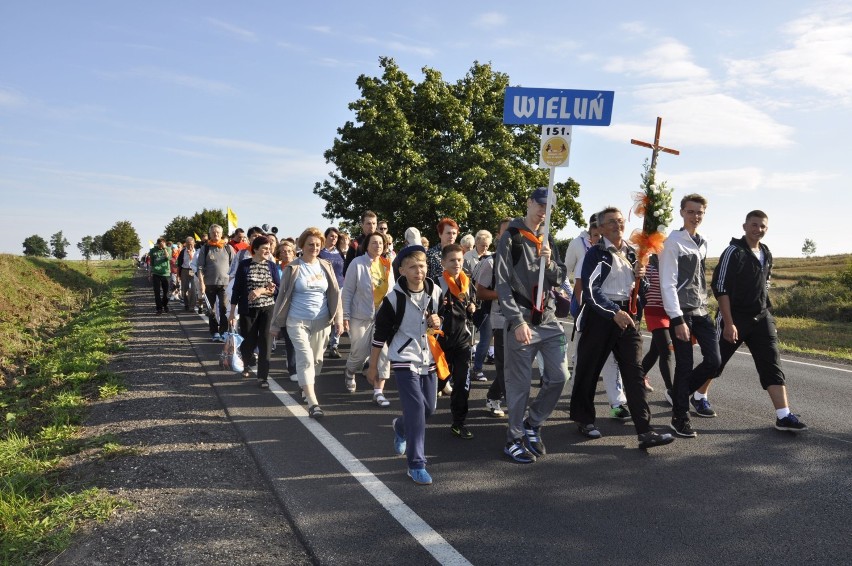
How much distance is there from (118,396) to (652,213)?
587 centimetres

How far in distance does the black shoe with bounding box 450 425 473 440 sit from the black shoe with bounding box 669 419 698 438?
1860mm

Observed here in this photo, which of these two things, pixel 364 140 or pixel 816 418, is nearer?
pixel 816 418

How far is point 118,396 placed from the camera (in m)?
6.88

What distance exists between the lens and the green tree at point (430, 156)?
30.2 metres

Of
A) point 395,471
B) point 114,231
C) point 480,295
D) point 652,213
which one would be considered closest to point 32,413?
point 395,471

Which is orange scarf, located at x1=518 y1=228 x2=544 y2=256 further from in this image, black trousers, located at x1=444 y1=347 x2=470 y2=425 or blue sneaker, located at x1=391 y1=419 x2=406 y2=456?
blue sneaker, located at x1=391 y1=419 x2=406 y2=456

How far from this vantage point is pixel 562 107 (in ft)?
17.9

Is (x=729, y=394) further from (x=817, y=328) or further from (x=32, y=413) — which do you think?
(x=817, y=328)

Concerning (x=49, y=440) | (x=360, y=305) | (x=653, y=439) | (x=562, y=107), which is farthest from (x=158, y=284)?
(x=653, y=439)

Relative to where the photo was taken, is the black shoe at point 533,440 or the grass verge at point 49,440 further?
the black shoe at point 533,440

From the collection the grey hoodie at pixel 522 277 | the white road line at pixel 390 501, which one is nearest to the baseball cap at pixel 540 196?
the grey hoodie at pixel 522 277

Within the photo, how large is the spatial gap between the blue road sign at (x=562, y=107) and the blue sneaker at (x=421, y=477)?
3039 mm

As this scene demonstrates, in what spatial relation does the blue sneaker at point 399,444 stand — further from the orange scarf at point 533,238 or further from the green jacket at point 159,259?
the green jacket at point 159,259

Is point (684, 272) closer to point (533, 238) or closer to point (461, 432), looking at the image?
point (533, 238)
